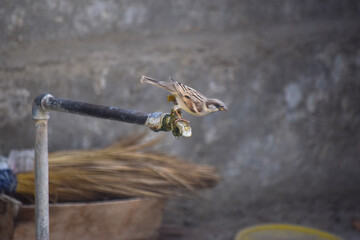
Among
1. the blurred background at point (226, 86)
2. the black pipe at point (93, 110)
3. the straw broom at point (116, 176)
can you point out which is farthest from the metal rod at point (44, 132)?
the blurred background at point (226, 86)

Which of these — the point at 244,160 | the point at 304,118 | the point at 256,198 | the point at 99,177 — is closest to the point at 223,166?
the point at 244,160

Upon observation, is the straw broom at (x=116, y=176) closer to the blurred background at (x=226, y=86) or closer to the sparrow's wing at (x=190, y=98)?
the blurred background at (x=226, y=86)

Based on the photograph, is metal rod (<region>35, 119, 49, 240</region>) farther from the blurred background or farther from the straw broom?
the blurred background

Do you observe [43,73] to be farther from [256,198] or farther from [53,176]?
[256,198]

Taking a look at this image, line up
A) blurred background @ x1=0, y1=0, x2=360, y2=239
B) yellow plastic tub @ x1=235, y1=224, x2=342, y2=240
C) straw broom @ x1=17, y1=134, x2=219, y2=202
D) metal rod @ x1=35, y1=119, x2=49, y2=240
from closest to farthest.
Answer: metal rod @ x1=35, y1=119, x2=49, y2=240, straw broom @ x1=17, y1=134, x2=219, y2=202, blurred background @ x1=0, y1=0, x2=360, y2=239, yellow plastic tub @ x1=235, y1=224, x2=342, y2=240

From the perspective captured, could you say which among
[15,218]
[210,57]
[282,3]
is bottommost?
[15,218]

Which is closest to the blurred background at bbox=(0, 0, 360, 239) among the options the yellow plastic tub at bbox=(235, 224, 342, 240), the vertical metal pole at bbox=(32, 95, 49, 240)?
the yellow plastic tub at bbox=(235, 224, 342, 240)

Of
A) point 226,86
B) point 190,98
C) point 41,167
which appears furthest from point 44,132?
point 226,86

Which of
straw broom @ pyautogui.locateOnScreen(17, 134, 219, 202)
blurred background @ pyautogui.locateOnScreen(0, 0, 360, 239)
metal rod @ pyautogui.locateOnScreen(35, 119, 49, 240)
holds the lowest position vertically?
metal rod @ pyautogui.locateOnScreen(35, 119, 49, 240)
